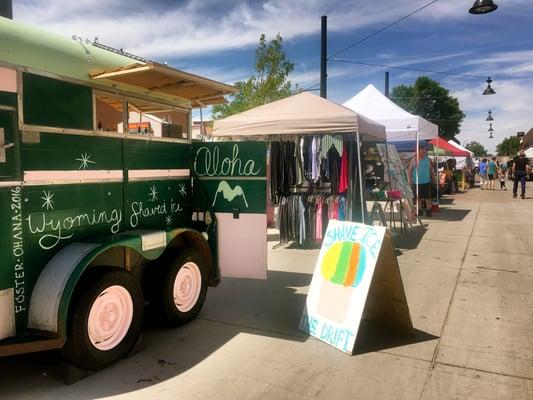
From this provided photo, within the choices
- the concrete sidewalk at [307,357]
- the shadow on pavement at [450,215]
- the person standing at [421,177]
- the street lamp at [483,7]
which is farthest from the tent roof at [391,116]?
the concrete sidewalk at [307,357]

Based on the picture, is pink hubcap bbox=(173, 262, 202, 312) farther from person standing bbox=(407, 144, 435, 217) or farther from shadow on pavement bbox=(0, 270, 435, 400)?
person standing bbox=(407, 144, 435, 217)

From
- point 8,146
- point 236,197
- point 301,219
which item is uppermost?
point 8,146

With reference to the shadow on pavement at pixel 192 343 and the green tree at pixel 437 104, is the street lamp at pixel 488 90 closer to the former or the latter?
the shadow on pavement at pixel 192 343

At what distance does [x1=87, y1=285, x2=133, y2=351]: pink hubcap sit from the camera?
350 centimetres

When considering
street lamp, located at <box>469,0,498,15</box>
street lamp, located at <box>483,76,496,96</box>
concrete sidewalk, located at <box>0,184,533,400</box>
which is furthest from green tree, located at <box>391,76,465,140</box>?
concrete sidewalk, located at <box>0,184,533,400</box>

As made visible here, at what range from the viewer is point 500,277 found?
21.1ft

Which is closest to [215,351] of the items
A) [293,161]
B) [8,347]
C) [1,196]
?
[8,347]

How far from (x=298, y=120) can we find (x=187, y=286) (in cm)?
393

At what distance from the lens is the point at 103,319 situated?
3.60 metres

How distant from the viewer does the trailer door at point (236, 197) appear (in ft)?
15.8

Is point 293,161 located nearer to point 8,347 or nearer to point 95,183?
point 95,183

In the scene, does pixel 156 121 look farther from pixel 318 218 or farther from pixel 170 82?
pixel 318 218

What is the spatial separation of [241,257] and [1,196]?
2492 millimetres

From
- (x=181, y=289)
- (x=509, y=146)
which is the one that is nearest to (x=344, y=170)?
(x=181, y=289)
